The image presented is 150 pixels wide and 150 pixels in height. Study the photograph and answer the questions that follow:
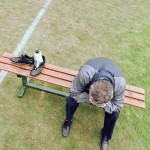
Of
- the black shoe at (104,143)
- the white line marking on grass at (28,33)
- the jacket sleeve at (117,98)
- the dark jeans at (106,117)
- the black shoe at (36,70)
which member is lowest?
the black shoe at (104,143)

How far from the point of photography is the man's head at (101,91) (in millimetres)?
3712

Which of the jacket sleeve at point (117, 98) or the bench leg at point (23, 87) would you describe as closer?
the jacket sleeve at point (117, 98)

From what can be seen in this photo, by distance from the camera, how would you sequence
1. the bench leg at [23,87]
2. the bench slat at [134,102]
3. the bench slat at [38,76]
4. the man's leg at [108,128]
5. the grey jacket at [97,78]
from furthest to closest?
1. the bench leg at [23,87]
2. the bench slat at [38,76]
3. the bench slat at [134,102]
4. the man's leg at [108,128]
5. the grey jacket at [97,78]

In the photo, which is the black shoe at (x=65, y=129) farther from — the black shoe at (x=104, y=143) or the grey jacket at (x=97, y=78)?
the grey jacket at (x=97, y=78)

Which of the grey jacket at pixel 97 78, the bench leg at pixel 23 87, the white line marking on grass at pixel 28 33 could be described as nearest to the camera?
the grey jacket at pixel 97 78

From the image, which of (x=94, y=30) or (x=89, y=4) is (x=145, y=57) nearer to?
(x=94, y=30)

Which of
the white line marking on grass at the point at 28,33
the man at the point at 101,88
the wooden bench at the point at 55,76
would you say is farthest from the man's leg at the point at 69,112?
the white line marking on grass at the point at 28,33

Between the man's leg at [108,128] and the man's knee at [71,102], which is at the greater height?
the man's knee at [71,102]

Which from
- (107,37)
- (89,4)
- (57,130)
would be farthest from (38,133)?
(89,4)

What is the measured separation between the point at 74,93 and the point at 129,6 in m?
4.15

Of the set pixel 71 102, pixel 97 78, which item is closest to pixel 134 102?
pixel 71 102

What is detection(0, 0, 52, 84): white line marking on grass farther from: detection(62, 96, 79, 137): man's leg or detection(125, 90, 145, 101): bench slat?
→ detection(125, 90, 145, 101): bench slat

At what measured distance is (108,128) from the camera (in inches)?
188

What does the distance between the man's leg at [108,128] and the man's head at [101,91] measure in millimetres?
852
